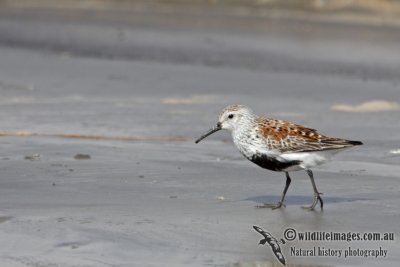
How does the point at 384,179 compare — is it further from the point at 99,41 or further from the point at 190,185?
the point at 99,41

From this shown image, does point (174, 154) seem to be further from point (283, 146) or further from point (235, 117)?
point (283, 146)

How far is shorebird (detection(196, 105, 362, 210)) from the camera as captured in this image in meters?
8.27

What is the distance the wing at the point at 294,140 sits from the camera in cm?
827

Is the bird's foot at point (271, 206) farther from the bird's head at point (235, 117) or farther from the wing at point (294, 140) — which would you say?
the bird's head at point (235, 117)

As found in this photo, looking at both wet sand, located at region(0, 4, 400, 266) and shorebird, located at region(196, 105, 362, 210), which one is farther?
shorebird, located at region(196, 105, 362, 210)

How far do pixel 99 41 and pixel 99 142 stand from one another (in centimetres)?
1119

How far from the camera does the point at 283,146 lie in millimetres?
8266

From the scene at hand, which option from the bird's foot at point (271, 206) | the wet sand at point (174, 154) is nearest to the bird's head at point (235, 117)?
the wet sand at point (174, 154)

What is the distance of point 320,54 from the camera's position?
20.2 m

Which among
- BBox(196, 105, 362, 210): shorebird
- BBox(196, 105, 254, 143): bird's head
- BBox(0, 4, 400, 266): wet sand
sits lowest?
BBox(0, 4, 400, 266): wet sand

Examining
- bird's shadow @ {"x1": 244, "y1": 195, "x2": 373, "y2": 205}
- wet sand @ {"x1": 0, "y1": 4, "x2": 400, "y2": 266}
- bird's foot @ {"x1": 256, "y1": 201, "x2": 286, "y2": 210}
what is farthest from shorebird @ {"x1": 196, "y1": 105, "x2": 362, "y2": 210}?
wet sand @ {"x1": 0, "y1": 4, "x2": 400, "y2": 266}

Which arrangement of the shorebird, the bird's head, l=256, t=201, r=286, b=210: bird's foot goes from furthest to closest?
1. the bird's head
2. the shorebird
3. l=256, t=201, r=286, b=210: bird's foot

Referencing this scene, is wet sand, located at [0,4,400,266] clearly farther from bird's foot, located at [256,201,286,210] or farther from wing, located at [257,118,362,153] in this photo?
wing, located at [257,118,362,153]

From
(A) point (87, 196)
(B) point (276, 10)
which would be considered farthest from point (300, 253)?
(B) point (276, 10)
